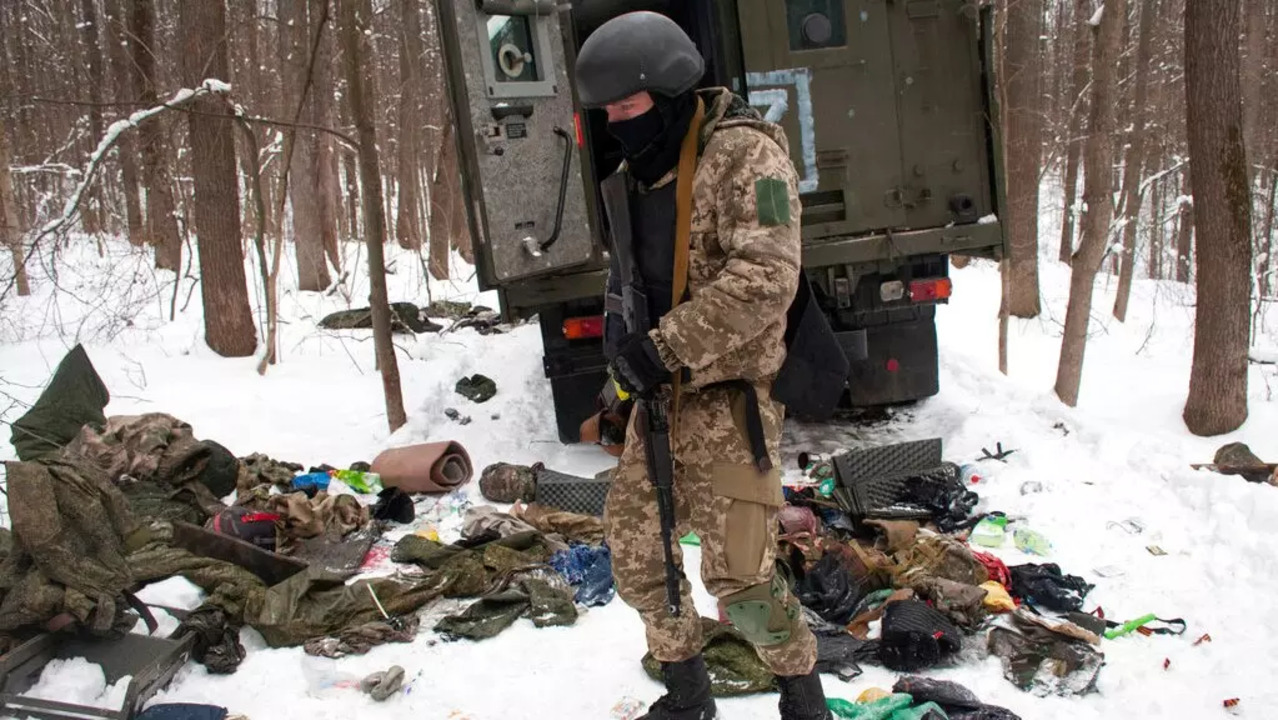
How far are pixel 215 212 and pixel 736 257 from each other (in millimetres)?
7083

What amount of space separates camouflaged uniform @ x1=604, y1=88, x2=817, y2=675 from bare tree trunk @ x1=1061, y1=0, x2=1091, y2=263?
10494mm

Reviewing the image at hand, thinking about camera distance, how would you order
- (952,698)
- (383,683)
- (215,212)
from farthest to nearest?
(215,212), (383,683), (952,698)

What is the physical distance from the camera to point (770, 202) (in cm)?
225

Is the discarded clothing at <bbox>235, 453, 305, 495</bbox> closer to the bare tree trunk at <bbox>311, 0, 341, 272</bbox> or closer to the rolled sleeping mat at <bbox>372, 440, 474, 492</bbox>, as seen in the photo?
the rolled sleeping mat at <bbox>372, 440, 474, 492</bbox>

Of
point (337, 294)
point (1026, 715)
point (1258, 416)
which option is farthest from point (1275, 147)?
point (1026, 715)

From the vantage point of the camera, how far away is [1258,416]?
6480 mm

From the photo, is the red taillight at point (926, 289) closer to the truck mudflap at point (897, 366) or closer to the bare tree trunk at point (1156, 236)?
the truck mudflap at point (897, 366)

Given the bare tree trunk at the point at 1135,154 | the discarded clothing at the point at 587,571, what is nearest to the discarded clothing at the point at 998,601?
the discarded clothing at the point at 587,571

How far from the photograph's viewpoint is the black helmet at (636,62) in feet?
7.42

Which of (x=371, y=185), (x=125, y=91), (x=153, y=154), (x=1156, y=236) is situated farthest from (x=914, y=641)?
(x=1156, y=236)

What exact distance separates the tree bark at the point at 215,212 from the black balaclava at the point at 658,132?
6.54m

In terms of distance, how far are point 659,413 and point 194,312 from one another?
10092mm

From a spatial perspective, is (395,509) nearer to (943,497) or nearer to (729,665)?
(729,665)

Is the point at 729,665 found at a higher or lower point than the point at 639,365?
lower
